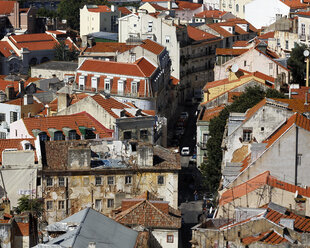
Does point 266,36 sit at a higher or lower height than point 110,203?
lower

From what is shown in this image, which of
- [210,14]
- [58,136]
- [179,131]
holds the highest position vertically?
[58,136]

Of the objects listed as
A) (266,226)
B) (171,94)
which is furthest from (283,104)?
(171,94)

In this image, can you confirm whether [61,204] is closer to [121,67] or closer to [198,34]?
[121,67]

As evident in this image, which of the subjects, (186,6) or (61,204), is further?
(186,6)

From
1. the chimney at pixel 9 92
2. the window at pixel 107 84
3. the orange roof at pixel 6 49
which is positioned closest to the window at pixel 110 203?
the chimney at pixel 9 92

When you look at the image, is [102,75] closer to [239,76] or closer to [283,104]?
[239,76]

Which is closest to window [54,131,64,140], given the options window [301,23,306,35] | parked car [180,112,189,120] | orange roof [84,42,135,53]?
parked car [180,112,189,120]

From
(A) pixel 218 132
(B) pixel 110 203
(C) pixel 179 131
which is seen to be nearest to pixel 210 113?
(A) pixel 218 132

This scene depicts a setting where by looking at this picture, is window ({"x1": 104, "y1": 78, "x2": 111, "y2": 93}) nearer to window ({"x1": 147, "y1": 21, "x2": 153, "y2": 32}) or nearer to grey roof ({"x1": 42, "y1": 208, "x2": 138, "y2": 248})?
window ({"x1": 147, "y1": 21, "x2": 153, "y2": 32})
